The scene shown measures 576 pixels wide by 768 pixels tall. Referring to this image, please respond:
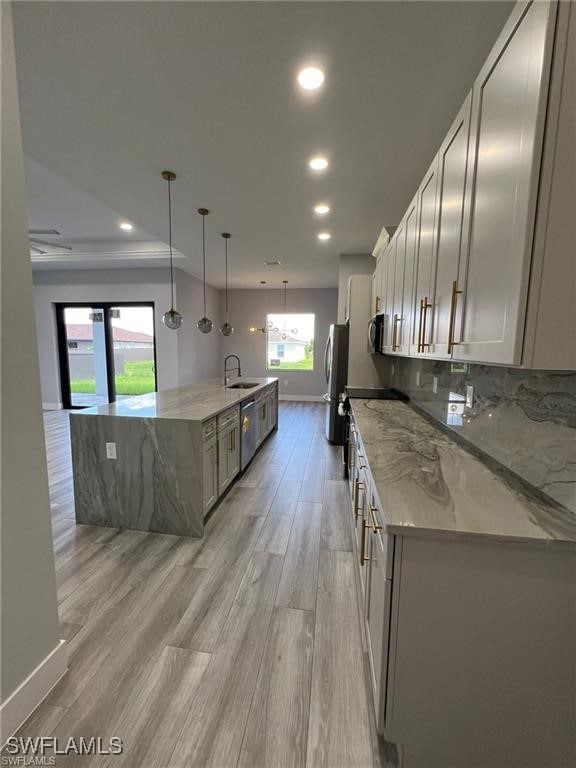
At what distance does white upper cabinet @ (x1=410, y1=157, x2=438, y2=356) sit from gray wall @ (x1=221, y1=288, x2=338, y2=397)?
5996 mm

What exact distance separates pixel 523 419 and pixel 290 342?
710cm

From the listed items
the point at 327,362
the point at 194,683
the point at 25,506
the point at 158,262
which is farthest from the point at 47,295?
the point at 194,683

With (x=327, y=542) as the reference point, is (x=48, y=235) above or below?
above

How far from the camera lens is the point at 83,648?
1510 millimetres

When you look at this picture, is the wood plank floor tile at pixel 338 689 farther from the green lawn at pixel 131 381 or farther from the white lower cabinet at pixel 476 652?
the green lawn at pixel 131 381

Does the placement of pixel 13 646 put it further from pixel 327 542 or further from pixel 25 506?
pixel 327 542

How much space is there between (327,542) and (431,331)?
1.72 meters

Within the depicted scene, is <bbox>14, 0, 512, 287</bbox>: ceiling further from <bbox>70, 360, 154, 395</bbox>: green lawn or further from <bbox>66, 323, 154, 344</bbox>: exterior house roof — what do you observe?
<bbox>70, 360, 154, 395</bbox>: green lawn

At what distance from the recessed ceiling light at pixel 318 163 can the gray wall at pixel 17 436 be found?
1905 mm

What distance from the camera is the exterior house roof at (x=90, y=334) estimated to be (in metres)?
6.63

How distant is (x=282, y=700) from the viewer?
1289mm

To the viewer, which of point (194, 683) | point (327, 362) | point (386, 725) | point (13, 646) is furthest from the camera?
point (327, 362)

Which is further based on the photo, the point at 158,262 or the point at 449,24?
the point at 158,262

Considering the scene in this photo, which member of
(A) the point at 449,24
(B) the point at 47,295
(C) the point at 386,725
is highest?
(A) the point at 449,24
